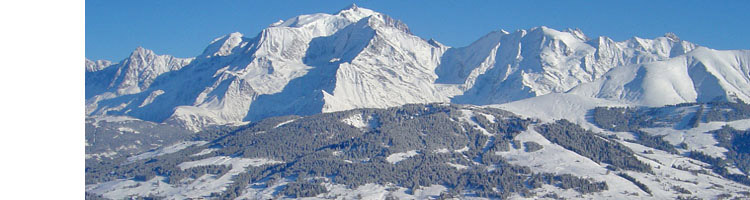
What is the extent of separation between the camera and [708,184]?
450 ft

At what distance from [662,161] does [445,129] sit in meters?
46.3

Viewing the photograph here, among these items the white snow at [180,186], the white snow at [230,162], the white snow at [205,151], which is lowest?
the white snow at [180,186]

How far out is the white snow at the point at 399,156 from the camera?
15259 centimetres

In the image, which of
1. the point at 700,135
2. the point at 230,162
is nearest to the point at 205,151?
the point at 230,162

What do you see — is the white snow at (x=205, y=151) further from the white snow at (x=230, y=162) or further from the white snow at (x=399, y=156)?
the white snow at (x=399, y=156)

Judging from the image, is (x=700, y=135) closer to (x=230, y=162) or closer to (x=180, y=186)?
(x=230, y=162)

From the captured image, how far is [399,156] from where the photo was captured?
156 m

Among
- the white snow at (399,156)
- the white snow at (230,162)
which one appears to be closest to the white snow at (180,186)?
the white snow at (230,162)
